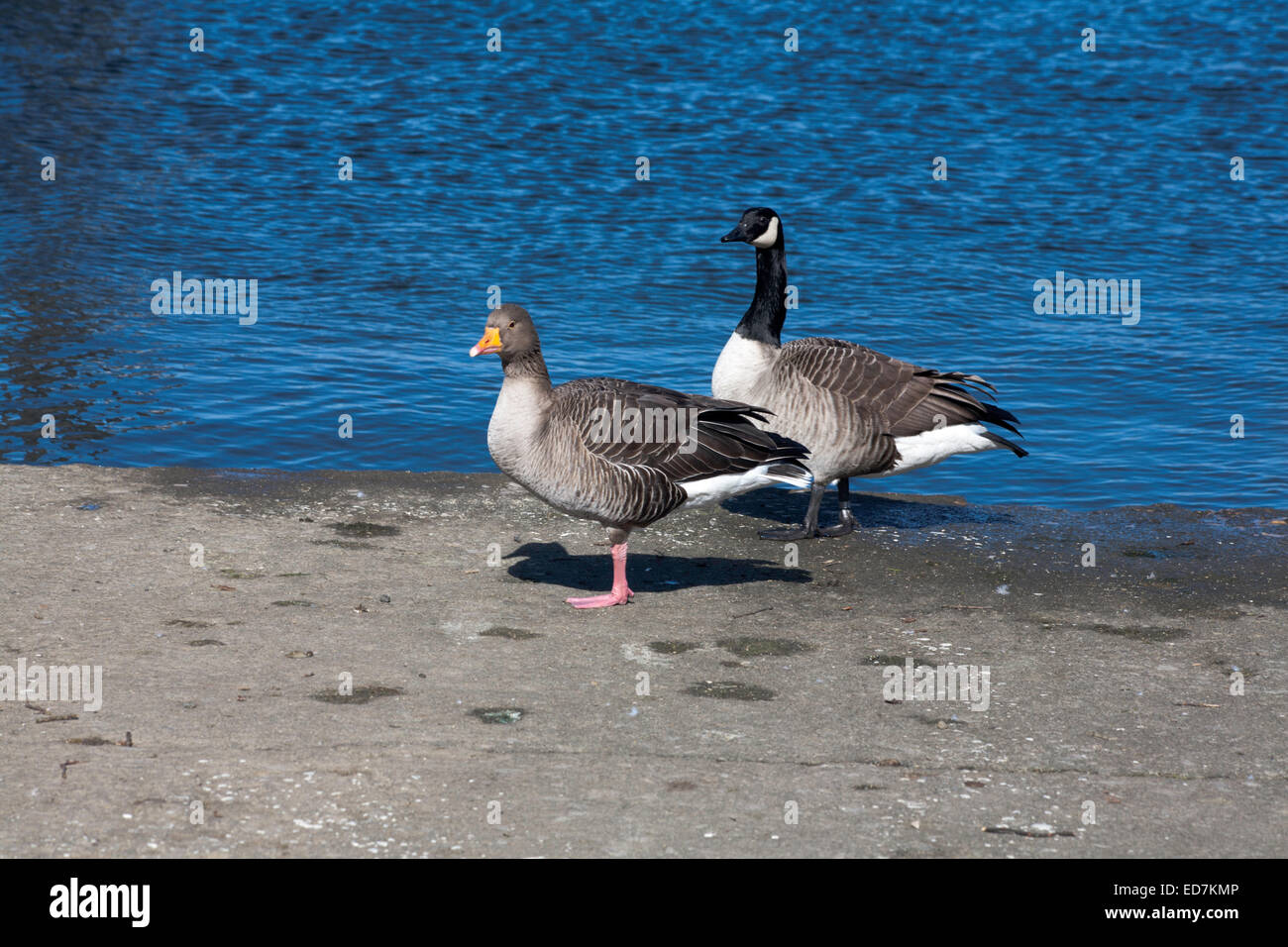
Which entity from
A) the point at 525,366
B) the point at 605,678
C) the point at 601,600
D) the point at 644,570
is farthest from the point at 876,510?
the point at 605,678

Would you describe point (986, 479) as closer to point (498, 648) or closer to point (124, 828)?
point (498, 648)

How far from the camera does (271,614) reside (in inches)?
299

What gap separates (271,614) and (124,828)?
2.46 meters

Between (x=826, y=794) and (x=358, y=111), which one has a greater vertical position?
(x=358, y=111)

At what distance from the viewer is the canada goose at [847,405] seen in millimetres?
9586

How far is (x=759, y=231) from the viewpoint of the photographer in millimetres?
10609

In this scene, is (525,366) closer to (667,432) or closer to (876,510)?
(667,432)

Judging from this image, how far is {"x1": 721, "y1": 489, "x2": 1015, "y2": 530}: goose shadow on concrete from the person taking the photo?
10.3 m

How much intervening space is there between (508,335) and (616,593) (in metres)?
1.67

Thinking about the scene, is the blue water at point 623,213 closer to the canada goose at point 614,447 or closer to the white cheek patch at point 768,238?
the white cheek patch at point 768,238

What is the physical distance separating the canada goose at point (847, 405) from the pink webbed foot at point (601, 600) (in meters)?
1.82

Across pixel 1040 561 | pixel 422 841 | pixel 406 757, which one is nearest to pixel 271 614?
pixel 406 757

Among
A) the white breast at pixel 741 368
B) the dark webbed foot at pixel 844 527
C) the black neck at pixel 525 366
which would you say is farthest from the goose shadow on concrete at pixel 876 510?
the black neck at pixel 525 366
